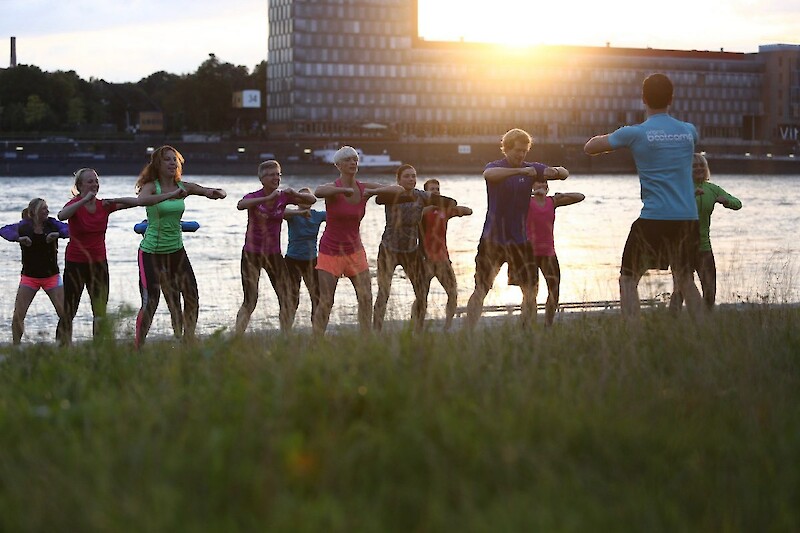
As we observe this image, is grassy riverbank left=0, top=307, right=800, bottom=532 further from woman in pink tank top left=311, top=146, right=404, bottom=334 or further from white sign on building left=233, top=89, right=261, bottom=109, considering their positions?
white sign on building left=233, top=89, right=261, bottom=109

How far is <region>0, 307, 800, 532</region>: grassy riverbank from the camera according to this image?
451 centimetres

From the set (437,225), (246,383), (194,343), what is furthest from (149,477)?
(437,225)

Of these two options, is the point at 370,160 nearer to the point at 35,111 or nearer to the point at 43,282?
the point at 35,111

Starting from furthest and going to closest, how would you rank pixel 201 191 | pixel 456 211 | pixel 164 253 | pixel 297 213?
pixel 456 211 → pixel 297 213 → pixel 201 191 → pixel 164 253

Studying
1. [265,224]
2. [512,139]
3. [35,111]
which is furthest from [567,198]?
[35,111]

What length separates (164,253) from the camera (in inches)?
387

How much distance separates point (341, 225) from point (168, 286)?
138cm

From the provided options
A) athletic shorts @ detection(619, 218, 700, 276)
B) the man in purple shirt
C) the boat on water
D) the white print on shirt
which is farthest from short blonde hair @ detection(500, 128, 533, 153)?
the boat on water

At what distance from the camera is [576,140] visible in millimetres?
148500

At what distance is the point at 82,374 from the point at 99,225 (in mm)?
3758

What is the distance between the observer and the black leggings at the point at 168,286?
9688 mm

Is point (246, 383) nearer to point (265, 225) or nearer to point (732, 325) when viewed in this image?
point (732, 325)

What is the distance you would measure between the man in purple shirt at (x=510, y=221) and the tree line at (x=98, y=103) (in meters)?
135

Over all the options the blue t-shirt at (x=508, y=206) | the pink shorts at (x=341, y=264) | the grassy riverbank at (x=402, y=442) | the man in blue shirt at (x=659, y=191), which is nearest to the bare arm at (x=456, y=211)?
the pink shorts at (x=341, y=264)
